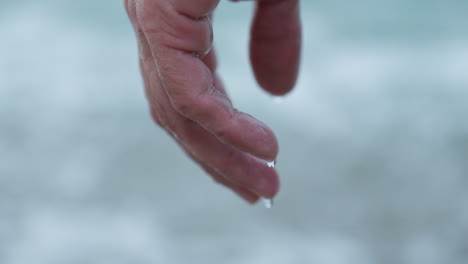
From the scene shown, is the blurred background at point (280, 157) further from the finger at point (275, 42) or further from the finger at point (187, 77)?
the finger at point (187, 77)

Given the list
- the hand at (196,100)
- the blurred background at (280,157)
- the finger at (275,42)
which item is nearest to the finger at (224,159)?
the hand at (196,100)

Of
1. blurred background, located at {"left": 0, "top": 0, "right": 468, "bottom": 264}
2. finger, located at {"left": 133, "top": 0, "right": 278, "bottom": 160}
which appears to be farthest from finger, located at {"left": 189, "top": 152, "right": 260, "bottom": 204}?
blurred background, located at {"left": 0, "top": 0, "right": 468, "bottom": 264}

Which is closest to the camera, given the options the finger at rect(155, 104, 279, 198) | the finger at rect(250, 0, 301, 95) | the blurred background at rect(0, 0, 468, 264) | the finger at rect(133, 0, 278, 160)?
the finger at rect(133, 0, 278, 160)

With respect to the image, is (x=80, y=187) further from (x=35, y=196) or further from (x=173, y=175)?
(x=173, y=175)

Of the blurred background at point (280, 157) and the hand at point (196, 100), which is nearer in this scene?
the hand at point (196, 100)

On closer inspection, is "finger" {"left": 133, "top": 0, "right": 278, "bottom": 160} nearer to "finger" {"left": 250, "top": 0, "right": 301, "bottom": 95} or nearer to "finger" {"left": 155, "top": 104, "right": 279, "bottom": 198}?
"finger" {"left": 155, "top": 104, "right": 279, "bottom": 198}

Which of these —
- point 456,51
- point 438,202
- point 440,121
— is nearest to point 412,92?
point 440,121
